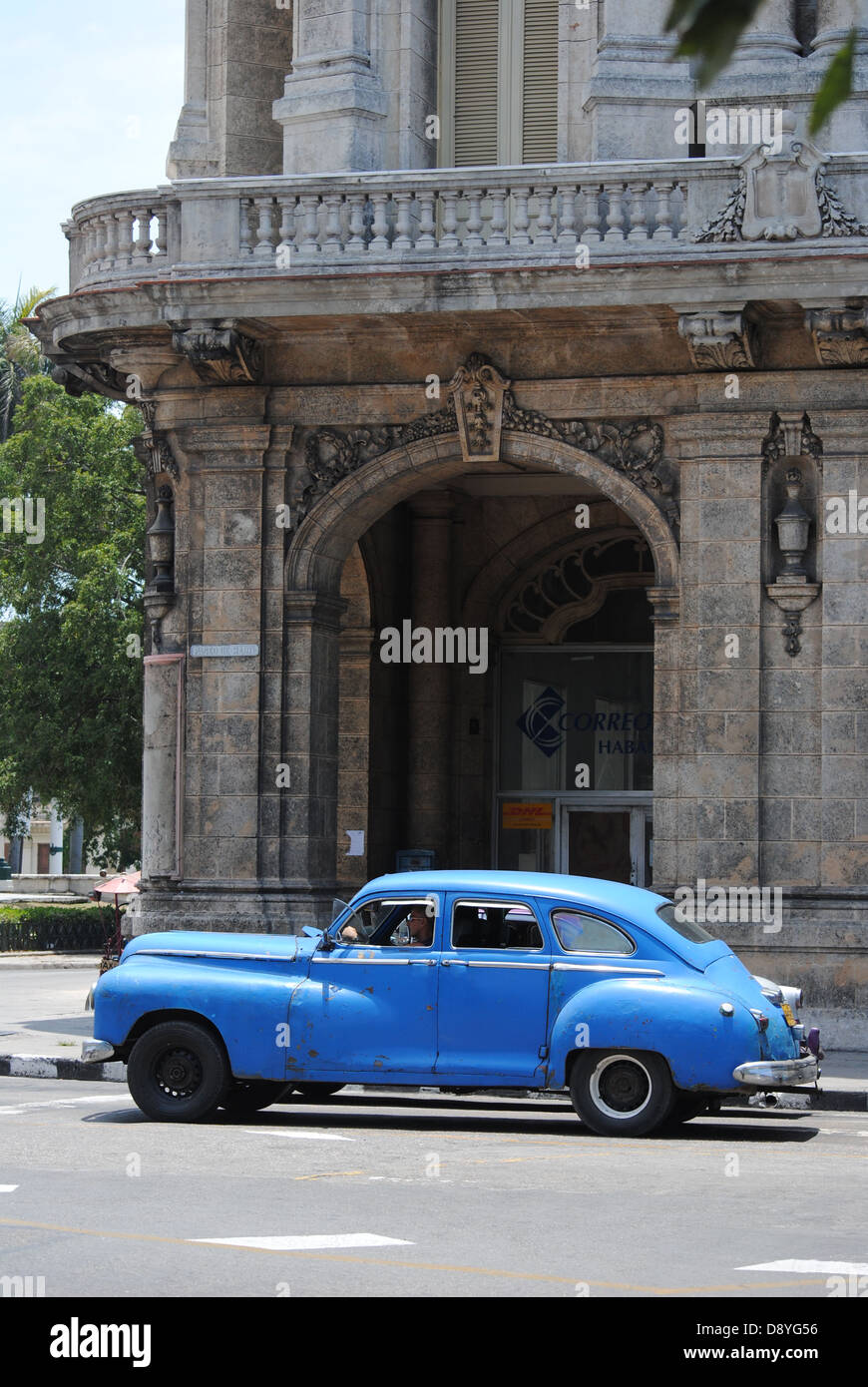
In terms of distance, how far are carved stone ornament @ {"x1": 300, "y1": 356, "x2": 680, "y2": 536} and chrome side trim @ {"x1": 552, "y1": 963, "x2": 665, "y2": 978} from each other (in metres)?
7.26

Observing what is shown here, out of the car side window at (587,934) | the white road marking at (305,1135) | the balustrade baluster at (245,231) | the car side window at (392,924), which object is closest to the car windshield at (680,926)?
the car side window at (587,934)

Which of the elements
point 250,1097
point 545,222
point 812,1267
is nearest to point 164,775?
point 545,222

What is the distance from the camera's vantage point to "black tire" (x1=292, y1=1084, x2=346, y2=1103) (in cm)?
1443

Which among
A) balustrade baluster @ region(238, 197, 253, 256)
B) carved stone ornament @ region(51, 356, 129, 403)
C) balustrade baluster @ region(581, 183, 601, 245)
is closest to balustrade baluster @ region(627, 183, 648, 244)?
balustrade baluster @ region(581, 183, 601, 245)

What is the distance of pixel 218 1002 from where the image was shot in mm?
13602

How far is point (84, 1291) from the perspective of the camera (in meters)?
7.41

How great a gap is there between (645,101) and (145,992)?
36.0 ft

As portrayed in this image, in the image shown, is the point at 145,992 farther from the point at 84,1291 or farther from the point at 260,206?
the point at 260,206

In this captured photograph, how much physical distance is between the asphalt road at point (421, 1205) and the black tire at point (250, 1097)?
18cm

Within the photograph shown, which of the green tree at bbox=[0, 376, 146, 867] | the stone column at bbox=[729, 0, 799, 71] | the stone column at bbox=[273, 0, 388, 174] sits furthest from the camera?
the green tree at bbox=[0, 376, 146, 867]

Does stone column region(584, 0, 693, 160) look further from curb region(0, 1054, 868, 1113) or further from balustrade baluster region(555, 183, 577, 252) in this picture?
curb region(0, 1054, 868, 1113)

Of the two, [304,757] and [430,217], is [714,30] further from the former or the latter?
[304,757]

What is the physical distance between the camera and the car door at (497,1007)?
43.6ft

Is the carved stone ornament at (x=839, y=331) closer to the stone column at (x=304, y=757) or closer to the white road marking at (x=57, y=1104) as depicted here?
the stone column at (x=304, y=757)
